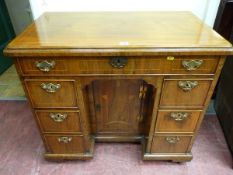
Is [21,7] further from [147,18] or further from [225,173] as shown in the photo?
[225,173]

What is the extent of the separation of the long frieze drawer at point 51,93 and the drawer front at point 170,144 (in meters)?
0.55

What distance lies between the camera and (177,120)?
1045mm

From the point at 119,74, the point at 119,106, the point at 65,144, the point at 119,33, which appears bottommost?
the point at 65,144

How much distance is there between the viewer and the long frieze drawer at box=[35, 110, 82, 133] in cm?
103

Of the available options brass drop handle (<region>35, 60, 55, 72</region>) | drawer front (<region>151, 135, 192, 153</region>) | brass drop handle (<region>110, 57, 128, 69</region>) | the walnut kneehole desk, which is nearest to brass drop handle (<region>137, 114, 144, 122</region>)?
the walnut kneehole desk

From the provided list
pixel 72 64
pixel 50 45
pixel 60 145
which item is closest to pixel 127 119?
pixel 60 145

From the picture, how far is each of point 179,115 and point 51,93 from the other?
0.67 meters

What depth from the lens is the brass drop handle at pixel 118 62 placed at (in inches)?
32.6

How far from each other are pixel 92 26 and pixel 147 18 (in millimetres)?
336

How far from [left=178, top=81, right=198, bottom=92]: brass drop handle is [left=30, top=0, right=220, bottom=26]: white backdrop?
607 mm

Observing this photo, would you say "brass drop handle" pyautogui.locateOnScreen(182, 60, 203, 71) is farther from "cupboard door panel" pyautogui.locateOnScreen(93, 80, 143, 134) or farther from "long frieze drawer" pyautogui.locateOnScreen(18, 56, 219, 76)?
"cupboard door panel" pyautogui.locateOnScreen(93, 80, 143, 134)

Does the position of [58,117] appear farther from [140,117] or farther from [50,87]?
[140,117]

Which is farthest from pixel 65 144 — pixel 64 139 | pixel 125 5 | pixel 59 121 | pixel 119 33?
pixel 125 5

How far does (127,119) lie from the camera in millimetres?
1276
